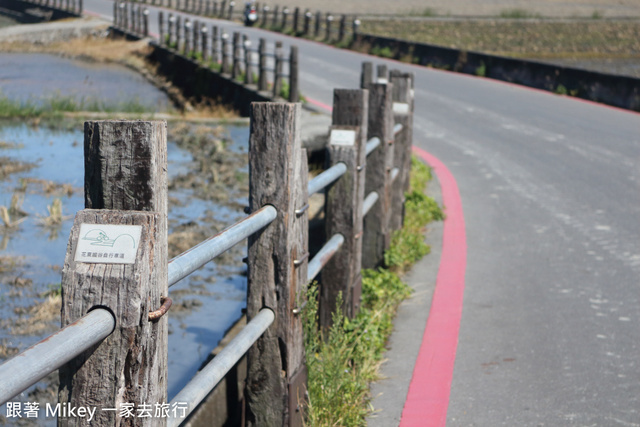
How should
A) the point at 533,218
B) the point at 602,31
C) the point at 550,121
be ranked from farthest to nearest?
the point at 602,31 → the point at 550,121 → the point at 533,218

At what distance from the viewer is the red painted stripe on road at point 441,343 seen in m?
3.50

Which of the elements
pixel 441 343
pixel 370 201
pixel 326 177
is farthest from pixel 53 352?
pixel 370 201

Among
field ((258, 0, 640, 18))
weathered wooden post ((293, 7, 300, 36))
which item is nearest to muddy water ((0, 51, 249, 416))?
weathered wooden post ((293, 7, 300, 36))

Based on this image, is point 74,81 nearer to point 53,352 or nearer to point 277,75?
point 277,75

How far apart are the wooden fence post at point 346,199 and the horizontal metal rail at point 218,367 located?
1.34 m

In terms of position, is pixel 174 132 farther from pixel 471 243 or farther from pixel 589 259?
pixel 589 259

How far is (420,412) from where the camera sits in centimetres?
348

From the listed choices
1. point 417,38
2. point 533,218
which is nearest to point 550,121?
point 533,218

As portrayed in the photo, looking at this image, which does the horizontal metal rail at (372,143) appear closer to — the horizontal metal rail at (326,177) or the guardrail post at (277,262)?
the horizontal metal rail at (326,177)

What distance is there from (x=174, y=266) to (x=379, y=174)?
11.4 ft

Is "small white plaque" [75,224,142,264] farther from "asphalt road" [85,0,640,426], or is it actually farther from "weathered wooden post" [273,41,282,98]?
"weathered wooden post" [273,41,282,98]

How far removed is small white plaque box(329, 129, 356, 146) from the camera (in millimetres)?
4074

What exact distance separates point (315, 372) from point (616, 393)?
1.54 metres

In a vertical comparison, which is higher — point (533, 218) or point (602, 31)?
point (602, 31)
